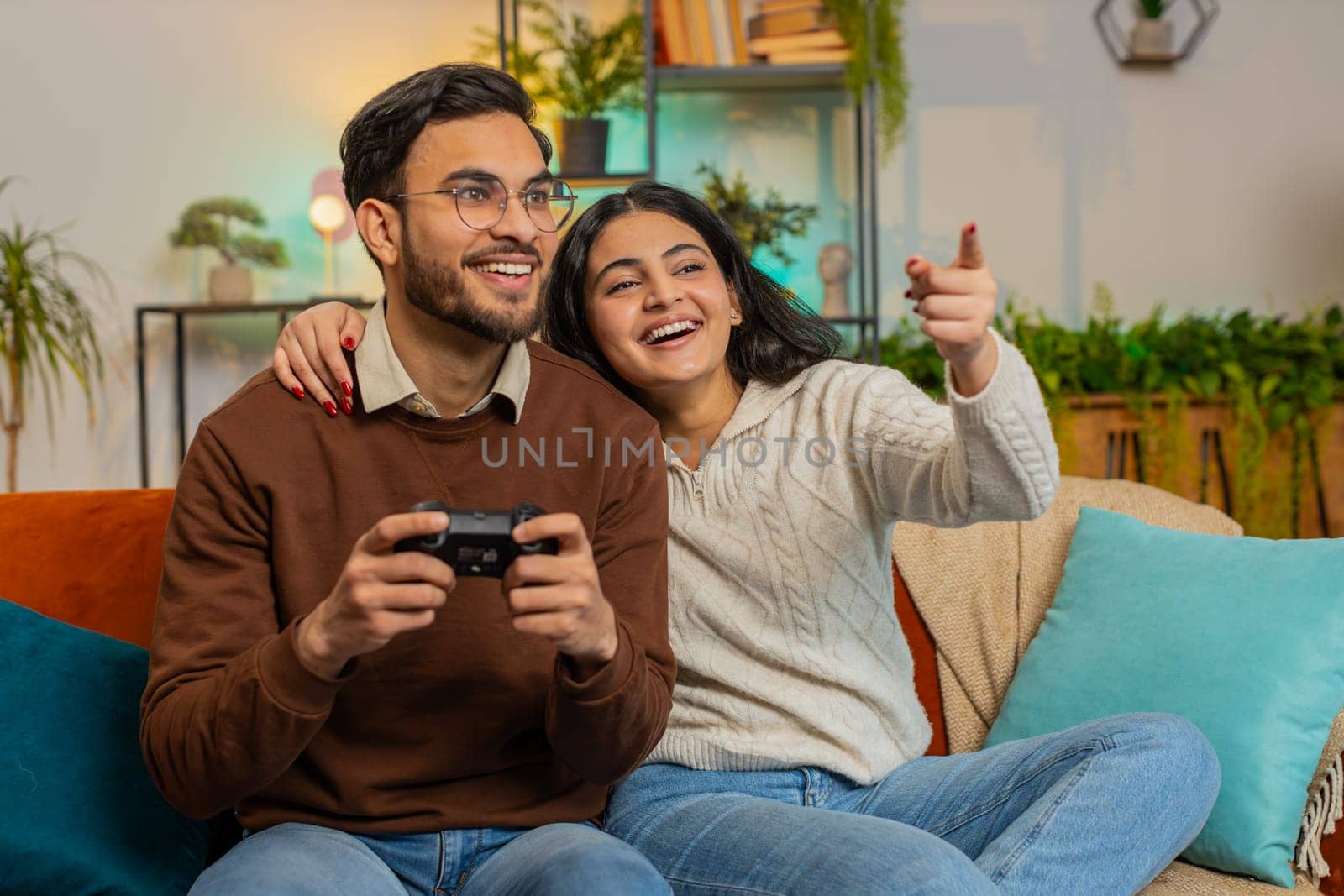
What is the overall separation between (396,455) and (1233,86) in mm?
3350

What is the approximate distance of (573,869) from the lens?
1.19 m

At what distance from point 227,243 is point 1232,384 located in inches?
115

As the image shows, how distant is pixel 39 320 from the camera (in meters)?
3.37

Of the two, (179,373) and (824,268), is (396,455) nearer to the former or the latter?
(824,268)

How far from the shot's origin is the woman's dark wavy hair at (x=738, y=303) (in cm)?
169

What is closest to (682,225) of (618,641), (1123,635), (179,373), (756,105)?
(618,641)

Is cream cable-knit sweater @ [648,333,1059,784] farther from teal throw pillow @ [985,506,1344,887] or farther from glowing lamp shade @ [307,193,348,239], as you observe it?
glowing lamp shade @ [307,193,348,239]

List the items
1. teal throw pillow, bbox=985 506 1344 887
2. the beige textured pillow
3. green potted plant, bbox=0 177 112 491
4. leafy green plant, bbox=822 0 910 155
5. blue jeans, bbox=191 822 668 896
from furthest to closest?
leafy green plant, bbox=822 0 910 155 → green potted plant, bbox=0 177 112 491 → the beige textured pillow → teal throw pillow, bbox=985 506 1344 887 → blue jeans, bbox=191 822 668 896

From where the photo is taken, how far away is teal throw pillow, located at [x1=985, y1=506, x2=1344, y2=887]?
156cm

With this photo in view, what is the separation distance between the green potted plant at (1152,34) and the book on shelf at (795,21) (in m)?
0.97

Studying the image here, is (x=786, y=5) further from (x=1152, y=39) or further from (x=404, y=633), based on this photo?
(x=404, y=633)

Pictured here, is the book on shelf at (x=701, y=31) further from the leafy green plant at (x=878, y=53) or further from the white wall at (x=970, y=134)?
the white wall at (x=970, y=134)

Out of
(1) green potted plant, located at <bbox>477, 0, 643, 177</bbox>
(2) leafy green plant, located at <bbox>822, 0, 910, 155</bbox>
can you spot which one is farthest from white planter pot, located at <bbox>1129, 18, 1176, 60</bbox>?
(1) green potted plant, located at <bbox>477, 0, 643, 177</bbox>

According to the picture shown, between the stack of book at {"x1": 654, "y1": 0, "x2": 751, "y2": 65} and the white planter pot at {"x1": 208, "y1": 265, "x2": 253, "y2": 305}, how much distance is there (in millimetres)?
1442
